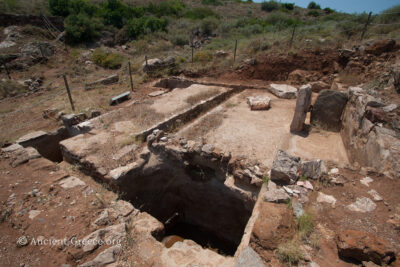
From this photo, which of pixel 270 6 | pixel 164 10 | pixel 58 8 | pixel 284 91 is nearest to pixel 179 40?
pixel 164 10

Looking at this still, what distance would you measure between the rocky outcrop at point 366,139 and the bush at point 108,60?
45.0 ft

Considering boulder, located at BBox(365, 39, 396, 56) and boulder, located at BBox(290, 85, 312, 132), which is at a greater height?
boulder, located at BBox(365, 39, 396, 56)

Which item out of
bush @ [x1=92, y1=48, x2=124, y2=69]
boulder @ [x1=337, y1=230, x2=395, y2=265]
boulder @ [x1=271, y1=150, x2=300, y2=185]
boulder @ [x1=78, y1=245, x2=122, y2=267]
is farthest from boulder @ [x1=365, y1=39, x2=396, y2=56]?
bush @ [x1=92, y1=48, x2=124, y2=69]

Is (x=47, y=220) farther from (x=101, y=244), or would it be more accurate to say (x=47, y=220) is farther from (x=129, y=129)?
(x=129, y=129)

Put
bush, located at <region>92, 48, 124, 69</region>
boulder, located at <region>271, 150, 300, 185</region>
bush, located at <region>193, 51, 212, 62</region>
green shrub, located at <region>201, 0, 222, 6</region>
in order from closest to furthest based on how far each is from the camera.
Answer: boulder, located at <region>271, 150, 300, 185</region> < bush, located at <region>193, 51, 212, 62</region> < bush, located at <region>92, 48, 124, 69</region> < green shrub, located at <region>201, 0, 222, 6</region>

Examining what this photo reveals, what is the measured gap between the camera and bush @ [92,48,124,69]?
47.2ft

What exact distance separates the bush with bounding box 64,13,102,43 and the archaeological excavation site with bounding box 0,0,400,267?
698 cm

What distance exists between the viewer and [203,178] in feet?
17.2

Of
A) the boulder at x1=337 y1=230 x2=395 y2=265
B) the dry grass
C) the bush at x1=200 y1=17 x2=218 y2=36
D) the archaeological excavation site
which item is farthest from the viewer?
the bush at x1=200 y1=17 x2=218 y2=36

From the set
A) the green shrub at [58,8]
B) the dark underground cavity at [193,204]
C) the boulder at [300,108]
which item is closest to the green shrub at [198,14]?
the green shrub at [58,8]

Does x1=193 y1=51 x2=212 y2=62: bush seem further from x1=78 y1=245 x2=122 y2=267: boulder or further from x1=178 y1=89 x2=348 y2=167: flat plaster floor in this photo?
x1=78 y1=245 x2=122 y2=267: boulder

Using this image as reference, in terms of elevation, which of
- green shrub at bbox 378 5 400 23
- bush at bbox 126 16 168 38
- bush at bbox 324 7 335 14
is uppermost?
bush at bbox 324 7 335 14

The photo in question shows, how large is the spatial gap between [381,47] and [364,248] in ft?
31.5

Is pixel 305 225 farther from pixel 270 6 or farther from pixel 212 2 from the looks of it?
pixel 212 2
